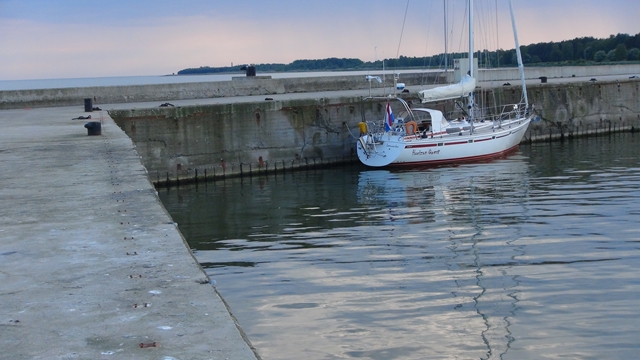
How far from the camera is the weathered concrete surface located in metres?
4.76

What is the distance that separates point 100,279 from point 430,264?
23.1ft

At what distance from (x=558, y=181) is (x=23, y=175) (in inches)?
623

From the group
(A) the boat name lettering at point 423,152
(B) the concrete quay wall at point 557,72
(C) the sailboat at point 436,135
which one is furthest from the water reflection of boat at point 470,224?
(B) the concrete quay wall at point 557,72

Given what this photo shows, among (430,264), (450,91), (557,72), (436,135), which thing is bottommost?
(430,264)

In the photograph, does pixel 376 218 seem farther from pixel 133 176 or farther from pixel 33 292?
pixel 33 292

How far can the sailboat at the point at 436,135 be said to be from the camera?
27.5 metres

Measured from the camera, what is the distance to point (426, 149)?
27812mm

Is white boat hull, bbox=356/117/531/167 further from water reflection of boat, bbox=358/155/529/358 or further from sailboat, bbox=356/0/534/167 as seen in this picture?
water reflection of boat, bbox=358/155/529/358

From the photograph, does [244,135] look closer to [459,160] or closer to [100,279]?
[459,160]

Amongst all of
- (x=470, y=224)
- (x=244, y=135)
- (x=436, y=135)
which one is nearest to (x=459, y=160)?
(x=436, y=135)

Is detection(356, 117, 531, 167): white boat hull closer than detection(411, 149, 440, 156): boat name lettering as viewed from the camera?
Yes

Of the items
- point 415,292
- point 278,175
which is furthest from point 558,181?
point 415,292

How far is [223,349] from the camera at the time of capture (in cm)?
464

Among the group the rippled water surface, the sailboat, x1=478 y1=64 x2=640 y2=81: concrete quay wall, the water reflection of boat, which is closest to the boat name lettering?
the sailboat
